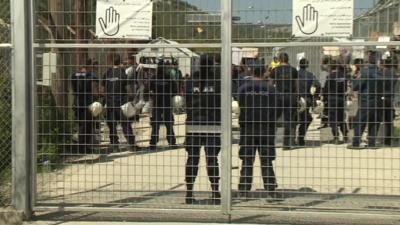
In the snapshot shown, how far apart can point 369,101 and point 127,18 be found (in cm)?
302

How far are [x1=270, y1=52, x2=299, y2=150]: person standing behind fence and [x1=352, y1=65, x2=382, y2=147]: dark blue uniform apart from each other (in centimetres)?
74

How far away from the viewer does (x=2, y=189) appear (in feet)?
25.5

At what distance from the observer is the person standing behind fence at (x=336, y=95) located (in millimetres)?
6798

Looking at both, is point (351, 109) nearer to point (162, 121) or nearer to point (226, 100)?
point (226, 100)

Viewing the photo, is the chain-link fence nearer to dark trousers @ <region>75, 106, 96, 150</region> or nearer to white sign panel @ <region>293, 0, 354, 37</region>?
dark trousers @ <region>75, 106, 96, 150</region>

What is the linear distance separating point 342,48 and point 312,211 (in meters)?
1.78

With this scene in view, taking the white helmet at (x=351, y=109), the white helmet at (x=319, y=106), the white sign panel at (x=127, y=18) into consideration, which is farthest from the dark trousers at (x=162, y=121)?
the white helmet at (x=351, y=109)

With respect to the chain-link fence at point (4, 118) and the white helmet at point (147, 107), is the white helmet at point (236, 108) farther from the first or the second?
the chain-link fence at point (4, 118)

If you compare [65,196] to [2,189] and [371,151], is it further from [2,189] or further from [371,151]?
[371,151]

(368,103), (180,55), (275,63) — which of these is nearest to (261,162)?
(275,63)

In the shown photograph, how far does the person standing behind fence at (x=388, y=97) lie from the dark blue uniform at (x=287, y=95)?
983mm

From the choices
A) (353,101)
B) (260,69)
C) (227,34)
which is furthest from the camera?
(353,101)

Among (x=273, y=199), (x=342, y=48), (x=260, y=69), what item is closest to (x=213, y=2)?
(x=260, y=69)

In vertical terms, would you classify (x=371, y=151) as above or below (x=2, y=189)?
above
